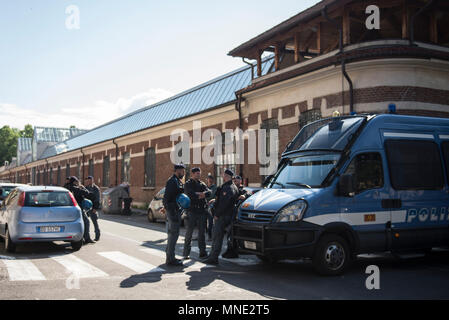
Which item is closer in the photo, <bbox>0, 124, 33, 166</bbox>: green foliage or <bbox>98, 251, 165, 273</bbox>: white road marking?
<bbox>98, 251, 165, 273</bbox>: white road marking

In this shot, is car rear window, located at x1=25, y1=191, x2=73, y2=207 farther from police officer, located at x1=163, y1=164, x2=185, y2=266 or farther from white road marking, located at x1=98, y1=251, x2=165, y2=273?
police officer, located at x1=163, y1=164, x2=185, y2=266

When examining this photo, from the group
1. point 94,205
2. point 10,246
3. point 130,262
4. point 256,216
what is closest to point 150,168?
point 94,205

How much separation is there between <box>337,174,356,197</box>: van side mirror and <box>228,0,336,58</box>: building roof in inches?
359

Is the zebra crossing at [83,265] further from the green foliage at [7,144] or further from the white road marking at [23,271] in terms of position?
the green foliage at [7,144]

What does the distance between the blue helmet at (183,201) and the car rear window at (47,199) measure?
3.35 m

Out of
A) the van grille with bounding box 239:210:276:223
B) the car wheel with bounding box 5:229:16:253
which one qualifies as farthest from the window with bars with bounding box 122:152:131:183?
the van grille with bounding box 239:210:276:223

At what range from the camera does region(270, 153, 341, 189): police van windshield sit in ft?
26.9

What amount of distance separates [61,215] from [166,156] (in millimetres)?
18649

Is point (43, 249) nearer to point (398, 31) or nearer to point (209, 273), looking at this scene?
point (209, 273)

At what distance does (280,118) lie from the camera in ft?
59.6

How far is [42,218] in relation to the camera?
10172 millimetres

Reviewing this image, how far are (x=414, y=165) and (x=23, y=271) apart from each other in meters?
7.72

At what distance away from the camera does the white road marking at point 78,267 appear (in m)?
7.75

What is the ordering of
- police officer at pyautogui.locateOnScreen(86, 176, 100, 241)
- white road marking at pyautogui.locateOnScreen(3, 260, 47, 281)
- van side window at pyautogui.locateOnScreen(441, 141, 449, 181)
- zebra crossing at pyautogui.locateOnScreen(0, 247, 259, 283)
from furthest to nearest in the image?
police officer at pyautogui.locateOnScreen(86, 176, 100, 241) < van side window at pyautogui.locateOnScreen(441, 141, 449, 181) < zebra crossing at pyautogui.locateOnScreen(0, 247, 259, 283) < white road marking at pyautogui.locateOnScreen(3, 260, 47, 281)
